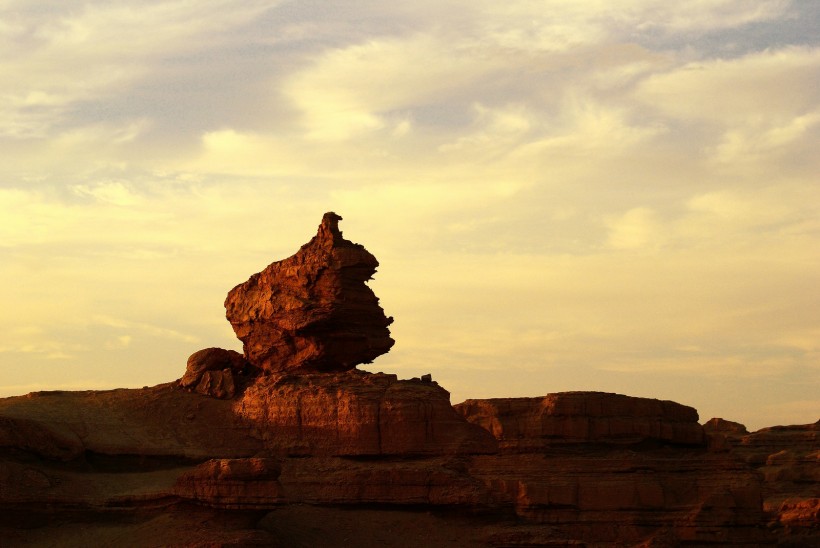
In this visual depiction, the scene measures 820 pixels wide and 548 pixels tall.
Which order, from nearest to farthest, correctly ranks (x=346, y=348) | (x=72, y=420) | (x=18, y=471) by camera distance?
(x=18, y=471)
(x=72, y=420)
(x=346, y=348)

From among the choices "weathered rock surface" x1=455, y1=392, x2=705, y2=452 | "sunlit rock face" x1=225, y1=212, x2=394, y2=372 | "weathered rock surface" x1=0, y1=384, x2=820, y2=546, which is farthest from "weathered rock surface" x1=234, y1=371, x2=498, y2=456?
"weathered rock surface" x1=455, y1=392, x2=705, y2=452

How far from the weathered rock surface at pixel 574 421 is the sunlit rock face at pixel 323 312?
66.8 ft

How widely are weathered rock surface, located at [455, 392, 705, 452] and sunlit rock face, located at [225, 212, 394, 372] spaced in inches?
802

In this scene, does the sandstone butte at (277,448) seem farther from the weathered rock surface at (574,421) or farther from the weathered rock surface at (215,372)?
the weathered rock surface at (574,421)

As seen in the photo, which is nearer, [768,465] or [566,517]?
[566,517]

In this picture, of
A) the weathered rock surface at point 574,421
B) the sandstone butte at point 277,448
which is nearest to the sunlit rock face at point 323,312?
the sandstone butte at point 277,448

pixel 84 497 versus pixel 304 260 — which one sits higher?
pixel 304 260

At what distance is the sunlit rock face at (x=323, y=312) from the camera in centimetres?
6141

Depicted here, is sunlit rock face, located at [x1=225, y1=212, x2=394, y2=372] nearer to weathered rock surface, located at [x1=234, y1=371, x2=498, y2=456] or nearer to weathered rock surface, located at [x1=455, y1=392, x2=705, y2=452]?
weathered rock surface, located at [x1=234, y1=371, x2=498, y2=456]

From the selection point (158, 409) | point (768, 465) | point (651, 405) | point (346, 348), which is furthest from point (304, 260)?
point (768, 465)

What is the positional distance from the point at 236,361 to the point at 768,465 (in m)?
48.0

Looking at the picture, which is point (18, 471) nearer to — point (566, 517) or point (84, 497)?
point (84, 497)

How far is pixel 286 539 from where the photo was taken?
52.1 metres

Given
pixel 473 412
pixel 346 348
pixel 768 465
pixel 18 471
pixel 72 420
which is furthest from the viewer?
pixel 768 465
